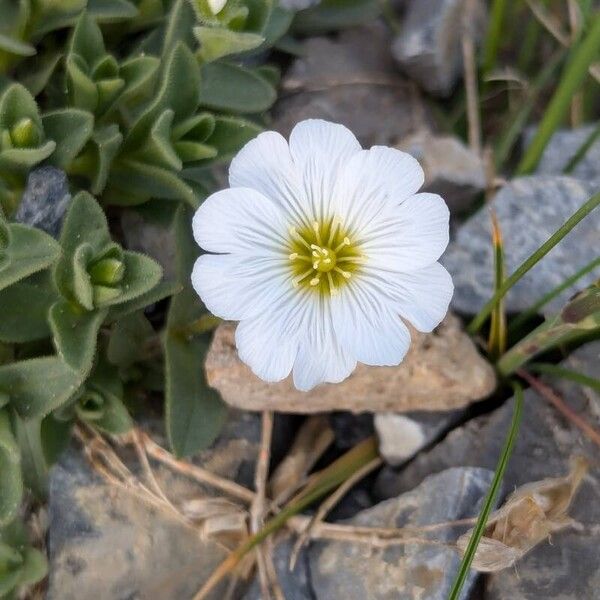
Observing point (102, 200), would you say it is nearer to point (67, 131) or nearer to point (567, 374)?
point (67, 131)

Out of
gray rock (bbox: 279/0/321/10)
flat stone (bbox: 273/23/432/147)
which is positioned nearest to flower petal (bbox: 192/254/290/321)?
flat stone (bbox: 273/23/432/147)

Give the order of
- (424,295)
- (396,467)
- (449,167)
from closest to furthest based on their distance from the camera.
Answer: (424,295) → (396,467) → (449,167)

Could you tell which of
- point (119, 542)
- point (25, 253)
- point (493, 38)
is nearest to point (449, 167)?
point (493, 38)

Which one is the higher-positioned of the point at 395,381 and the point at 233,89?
the point at 233,89

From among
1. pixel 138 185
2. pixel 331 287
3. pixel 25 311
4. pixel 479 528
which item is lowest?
pixel 479 528

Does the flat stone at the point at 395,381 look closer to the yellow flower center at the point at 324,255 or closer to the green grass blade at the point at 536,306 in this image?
the green grass blade at the point at 536,306

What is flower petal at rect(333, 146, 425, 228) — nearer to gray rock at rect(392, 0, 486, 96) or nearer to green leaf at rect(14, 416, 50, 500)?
green leaf at rect(14, 416, 50, 500)

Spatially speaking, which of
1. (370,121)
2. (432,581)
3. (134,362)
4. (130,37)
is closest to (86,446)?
(134,362)

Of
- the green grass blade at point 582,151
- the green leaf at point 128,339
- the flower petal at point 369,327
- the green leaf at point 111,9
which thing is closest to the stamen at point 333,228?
the flower petal at point 369,327
